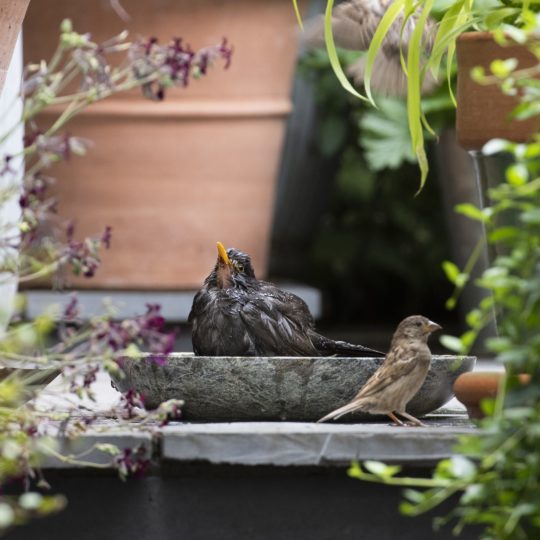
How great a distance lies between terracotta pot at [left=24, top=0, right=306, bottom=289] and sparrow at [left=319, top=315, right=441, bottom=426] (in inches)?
67.6

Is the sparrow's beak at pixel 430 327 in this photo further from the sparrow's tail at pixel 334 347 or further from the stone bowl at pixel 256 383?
the sparrow's tail at pixel 334 347

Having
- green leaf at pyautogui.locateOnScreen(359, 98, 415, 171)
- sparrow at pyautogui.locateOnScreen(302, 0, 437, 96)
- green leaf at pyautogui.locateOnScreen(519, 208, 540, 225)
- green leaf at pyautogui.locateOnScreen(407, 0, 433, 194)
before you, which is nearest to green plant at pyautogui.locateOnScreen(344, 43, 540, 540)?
green leaf at pyautogui.locateOnScreen(519, 208, 540, 225)

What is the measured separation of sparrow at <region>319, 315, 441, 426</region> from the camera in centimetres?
189

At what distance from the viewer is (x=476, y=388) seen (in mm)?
1855

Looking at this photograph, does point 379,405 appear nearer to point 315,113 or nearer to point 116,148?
point 116,148

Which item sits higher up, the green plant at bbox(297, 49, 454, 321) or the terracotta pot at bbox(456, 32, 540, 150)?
the terracotta pot at bbox(456, 32, 540, 150)

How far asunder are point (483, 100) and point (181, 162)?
1832 millimetres

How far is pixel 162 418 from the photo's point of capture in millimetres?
1704

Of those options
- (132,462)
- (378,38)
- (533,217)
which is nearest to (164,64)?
(378,38)

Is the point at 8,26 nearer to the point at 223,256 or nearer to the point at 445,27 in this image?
the point at 223,256

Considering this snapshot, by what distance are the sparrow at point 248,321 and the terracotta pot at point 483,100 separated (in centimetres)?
45

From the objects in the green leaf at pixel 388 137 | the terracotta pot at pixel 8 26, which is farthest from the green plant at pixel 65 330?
the green leaf at pixel 388 137

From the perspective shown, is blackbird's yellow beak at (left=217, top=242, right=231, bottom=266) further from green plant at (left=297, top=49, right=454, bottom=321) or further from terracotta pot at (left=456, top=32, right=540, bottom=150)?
green plant at (left=297, top=49, right=454, bottom=321)

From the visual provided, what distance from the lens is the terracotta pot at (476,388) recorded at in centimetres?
183
